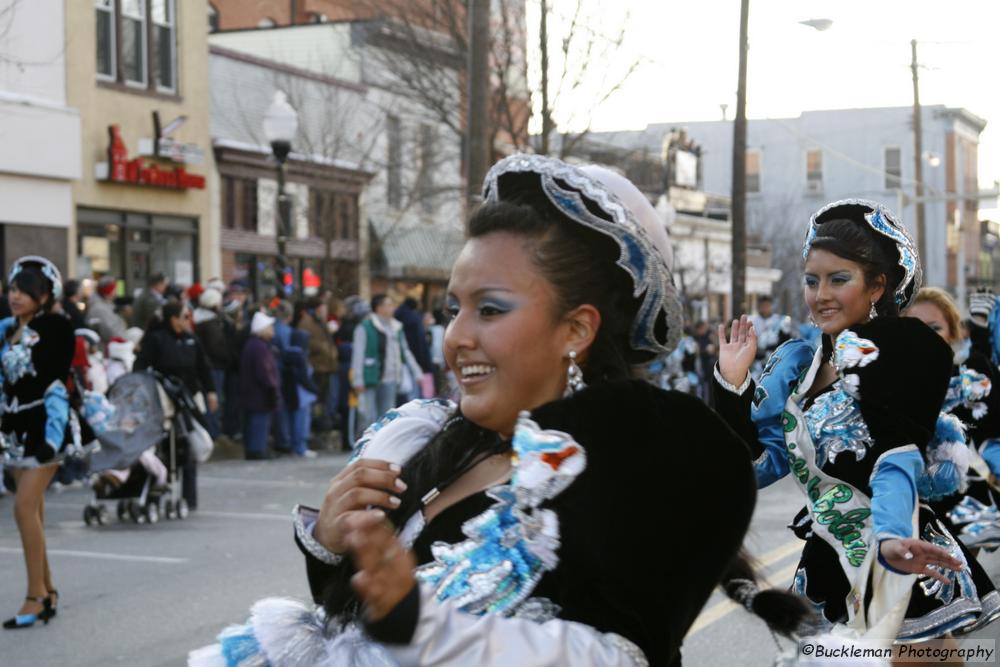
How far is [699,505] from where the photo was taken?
6.75ft

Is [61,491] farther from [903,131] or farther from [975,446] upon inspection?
[903,131]

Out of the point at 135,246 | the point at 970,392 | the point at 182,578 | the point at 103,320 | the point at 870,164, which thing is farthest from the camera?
the point at 870,164

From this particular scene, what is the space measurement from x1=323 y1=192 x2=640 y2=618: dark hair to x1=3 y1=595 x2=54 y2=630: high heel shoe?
5630 millimetres

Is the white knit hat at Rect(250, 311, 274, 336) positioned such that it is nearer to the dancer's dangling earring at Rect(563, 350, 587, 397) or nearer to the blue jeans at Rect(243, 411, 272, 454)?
the blue jeans at Rect(243, 411, 272, 454)

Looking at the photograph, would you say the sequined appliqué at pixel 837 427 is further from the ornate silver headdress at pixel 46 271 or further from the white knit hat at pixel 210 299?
the white knit hat at pixel 210 299

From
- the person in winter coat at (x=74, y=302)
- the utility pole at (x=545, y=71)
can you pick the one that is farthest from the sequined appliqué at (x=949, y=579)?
the utility pole at (x=545, y=71)

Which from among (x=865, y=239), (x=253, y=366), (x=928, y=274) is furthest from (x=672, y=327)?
(x=928, y=274)

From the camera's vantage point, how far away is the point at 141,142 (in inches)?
901

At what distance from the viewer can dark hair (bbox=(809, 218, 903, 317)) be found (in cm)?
446

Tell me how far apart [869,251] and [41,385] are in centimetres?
506

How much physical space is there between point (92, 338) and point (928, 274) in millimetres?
56351

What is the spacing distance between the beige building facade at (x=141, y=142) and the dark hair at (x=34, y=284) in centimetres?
1425

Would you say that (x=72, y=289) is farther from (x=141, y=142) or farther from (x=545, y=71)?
(x=141, y=142)

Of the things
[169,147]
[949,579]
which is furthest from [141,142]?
[949,579]
